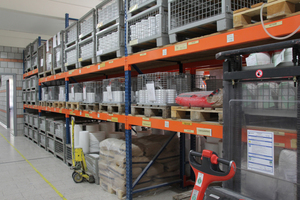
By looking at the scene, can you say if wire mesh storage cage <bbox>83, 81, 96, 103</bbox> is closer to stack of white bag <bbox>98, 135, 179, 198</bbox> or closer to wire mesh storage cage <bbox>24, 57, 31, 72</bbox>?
stack of white bag <bbox>98, 135, 179, 198</bbox>

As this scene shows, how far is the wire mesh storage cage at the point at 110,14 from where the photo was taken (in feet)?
14.9

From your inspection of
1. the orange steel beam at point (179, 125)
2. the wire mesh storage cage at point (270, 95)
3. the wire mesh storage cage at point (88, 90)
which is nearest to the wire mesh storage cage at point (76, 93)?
the wire mesh storage cage at point (88, 90)

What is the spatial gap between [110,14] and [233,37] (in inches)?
121

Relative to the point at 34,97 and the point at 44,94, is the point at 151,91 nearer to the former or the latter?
the point at 44,94

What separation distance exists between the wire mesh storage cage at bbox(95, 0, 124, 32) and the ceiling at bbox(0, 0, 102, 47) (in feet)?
10.4

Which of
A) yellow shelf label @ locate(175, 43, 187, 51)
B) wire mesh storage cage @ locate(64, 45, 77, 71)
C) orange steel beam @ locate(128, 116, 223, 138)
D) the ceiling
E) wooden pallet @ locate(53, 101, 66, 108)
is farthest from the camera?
the ceiling

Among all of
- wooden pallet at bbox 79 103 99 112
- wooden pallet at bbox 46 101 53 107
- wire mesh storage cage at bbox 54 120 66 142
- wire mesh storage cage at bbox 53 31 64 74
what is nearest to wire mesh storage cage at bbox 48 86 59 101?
wooden pallet at bbox 46 101 53 107

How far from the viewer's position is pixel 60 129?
7723 millimetres

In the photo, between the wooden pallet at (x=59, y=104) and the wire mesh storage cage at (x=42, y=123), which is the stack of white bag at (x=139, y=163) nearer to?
the wooden pallet at (x=59, y=104)

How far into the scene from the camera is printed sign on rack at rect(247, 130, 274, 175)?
189 centimetres

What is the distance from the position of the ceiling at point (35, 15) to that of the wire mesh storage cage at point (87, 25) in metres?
2.18

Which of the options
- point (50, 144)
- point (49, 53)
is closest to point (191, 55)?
point (49, 53)

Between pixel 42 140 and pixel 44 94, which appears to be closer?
pixel 44 94

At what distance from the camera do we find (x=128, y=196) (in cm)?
439
